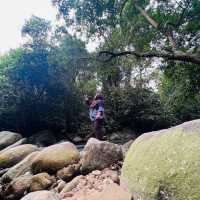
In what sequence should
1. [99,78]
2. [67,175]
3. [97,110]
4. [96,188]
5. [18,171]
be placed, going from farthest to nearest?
1. [99,78]
2. [97,110]
3. [18,171]
4. [67,175]
5. [96,188]

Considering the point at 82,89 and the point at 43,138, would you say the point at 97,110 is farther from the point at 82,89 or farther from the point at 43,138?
the point at 82,89

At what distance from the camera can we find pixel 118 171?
6.95 metres

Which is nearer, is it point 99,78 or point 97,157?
point 97,157

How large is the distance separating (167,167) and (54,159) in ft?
13.3

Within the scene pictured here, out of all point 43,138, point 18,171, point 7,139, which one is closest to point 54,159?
point 18,171

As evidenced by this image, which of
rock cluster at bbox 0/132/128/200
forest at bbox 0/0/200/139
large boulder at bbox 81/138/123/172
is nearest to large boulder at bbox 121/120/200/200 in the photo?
rock cluster at bbox 0/132/128/200

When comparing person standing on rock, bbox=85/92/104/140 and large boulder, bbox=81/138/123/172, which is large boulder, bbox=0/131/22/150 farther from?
large boulder, bbox=81/138/123/172

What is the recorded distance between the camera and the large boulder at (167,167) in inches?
168

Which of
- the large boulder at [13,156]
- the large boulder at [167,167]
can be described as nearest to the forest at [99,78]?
the large boulder at [13,156]

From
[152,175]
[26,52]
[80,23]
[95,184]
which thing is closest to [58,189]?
[95,184]

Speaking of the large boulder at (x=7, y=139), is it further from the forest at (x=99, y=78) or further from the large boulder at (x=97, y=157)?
the large boulder at (x=97, y=157)

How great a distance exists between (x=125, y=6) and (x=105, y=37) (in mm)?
6660

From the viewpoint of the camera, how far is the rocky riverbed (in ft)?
14.4

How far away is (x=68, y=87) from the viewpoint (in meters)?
20.2
